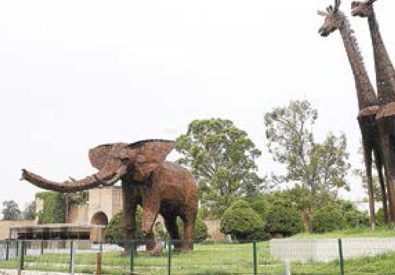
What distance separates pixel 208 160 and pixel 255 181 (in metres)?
4.00

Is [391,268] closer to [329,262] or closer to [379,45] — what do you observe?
[329,262]

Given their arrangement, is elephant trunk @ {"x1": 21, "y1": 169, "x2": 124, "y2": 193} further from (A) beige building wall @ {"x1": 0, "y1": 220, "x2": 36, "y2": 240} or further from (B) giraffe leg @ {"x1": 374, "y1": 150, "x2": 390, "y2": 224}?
(A) beige building wall @ {"x1": 0, "y1": 220, "x2": 36, "y2": 240}

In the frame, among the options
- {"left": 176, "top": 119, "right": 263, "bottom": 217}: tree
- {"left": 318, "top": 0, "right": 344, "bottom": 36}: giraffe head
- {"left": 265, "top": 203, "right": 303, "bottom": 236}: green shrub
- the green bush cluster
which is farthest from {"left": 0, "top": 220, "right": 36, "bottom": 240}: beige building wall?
{"left": 318, "top": 0, "right": 344, "bottom": 36}: giraffe head

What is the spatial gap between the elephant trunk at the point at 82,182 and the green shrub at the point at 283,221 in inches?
658

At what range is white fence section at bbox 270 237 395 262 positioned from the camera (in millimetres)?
12320

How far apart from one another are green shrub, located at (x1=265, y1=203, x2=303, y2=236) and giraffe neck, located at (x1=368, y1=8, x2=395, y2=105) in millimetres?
16247

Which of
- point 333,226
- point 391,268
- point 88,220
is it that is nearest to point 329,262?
point 391,268

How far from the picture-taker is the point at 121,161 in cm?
1557

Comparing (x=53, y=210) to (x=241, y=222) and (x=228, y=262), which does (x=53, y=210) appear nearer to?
(x=241, y=222)

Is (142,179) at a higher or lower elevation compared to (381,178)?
higher

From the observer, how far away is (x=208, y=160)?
3947cm

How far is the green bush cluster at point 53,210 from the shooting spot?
53.2 metres

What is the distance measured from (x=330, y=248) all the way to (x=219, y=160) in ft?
87.8

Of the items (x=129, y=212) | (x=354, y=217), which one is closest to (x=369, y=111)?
(x=129, y=212)
